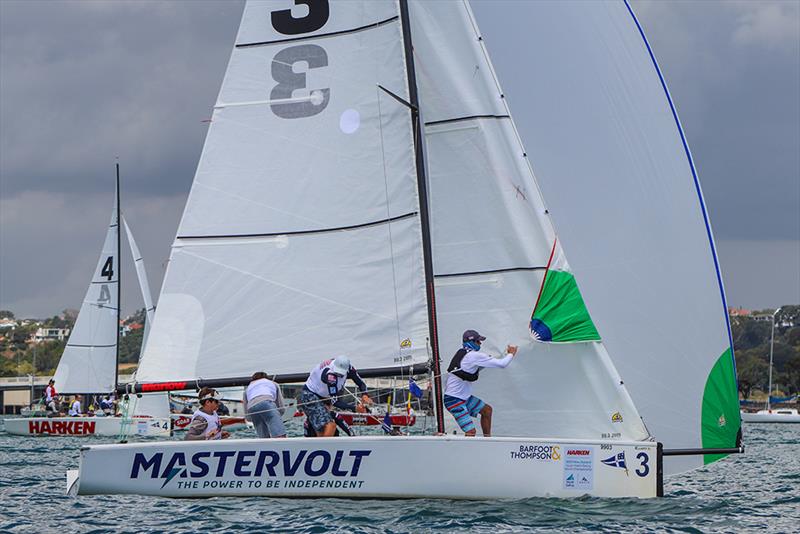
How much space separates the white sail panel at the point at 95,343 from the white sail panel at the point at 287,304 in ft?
92.7

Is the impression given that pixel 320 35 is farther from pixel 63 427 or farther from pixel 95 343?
pixel 95 343

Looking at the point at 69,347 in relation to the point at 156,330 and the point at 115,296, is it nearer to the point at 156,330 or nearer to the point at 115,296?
the point at 115,296

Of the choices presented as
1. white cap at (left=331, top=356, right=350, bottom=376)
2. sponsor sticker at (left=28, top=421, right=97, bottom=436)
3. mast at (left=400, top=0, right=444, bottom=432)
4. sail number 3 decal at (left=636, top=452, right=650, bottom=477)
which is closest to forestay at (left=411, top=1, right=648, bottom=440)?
mast at (left=400, top=0, right=444, bottom=432)

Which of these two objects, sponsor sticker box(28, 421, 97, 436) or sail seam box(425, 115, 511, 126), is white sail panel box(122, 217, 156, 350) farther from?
sail seam box(425, 115, 511, 126)

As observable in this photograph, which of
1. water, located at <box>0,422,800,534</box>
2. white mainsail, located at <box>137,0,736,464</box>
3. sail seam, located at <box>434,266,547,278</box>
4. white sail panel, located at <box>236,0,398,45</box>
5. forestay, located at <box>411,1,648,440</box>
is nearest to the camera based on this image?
water, located at <box>0,422,800,534</box>

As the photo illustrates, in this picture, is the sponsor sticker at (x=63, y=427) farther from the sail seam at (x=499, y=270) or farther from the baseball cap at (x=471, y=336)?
the baseball cap at (x=471, y=336)

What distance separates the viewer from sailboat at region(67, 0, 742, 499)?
1357 cm

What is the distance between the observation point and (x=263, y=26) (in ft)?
48.3

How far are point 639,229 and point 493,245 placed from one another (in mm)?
1972

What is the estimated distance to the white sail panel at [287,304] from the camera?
13797 mm

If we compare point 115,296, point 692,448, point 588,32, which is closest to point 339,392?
point 692,448

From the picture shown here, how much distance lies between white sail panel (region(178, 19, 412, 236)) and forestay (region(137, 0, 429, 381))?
0.02 m

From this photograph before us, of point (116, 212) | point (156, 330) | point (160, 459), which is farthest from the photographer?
point (116, 212)

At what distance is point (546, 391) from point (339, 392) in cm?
238
